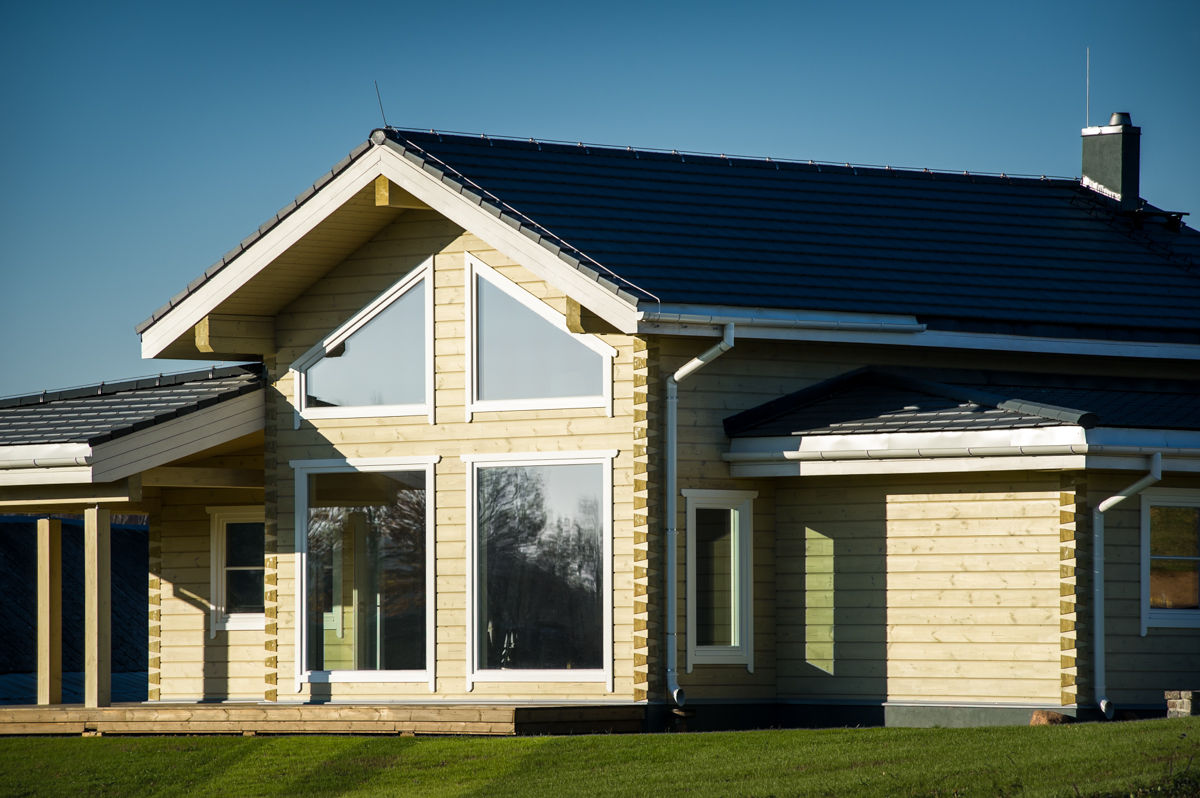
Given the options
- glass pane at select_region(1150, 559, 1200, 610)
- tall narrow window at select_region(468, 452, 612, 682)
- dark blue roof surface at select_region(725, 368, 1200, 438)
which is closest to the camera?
dark blue roof surface at select_region(725, 368, 1200, 438)

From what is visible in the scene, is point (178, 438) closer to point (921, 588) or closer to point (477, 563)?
point (477, 563)

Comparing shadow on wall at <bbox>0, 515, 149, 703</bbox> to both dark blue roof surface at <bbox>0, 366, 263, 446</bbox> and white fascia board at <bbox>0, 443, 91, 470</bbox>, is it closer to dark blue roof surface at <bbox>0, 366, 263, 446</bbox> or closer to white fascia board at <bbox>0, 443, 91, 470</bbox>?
dark blue roof surface at <bbox>0, 366, 263, 446</bbox>

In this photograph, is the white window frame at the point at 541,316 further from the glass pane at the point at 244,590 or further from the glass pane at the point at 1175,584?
the glass pane at the point at 1175,584

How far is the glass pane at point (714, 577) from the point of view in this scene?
1438 cm

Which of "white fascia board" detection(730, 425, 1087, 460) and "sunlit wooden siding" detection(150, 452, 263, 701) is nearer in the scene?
"white fascia board" detection(730, 425, 1087, 460)

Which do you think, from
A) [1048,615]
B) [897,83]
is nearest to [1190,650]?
[1048,615]

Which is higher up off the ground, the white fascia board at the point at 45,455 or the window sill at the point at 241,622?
the white fascia board at the point at 45,455

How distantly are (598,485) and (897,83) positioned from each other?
13521 millimetres

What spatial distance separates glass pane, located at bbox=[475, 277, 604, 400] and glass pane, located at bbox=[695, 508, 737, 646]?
64.7 inches

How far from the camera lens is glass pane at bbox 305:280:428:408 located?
15188 mm

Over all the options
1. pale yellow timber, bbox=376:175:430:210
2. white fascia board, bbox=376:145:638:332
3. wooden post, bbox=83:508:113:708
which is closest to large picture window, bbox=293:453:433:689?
wooden post, bbox=83:508:113:708

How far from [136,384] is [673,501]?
21.5ft

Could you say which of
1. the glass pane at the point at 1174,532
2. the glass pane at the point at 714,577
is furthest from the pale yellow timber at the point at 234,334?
the glass pane at the point at 1174,532

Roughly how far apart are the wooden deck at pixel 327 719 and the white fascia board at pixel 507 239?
343cm
